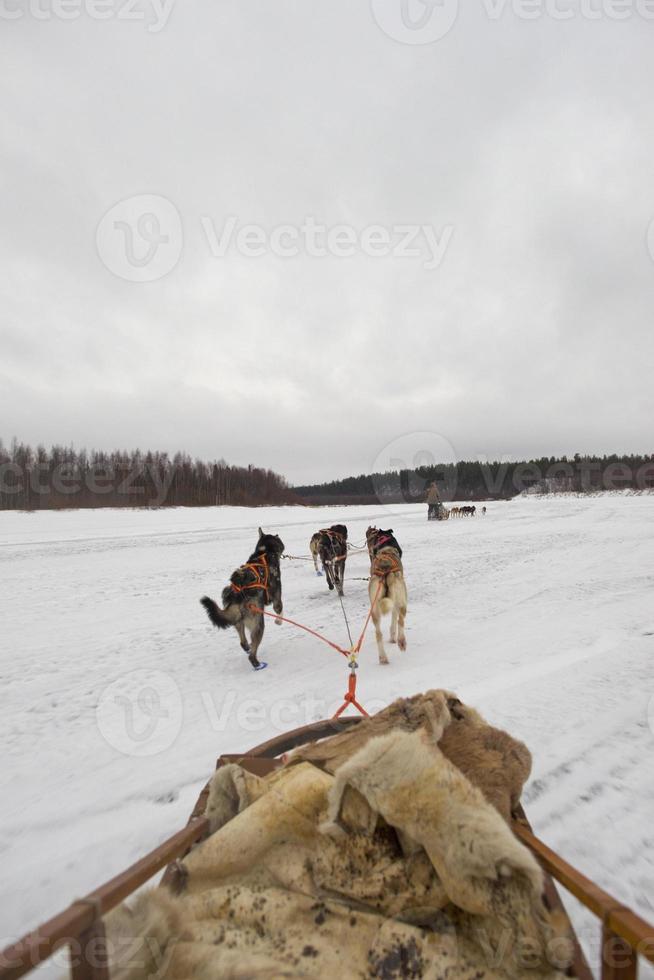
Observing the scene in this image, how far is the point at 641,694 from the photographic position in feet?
12.3

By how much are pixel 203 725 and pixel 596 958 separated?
290 cm

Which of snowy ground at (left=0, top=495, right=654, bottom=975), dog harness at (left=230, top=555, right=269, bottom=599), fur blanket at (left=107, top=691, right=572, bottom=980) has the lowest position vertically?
snowy ground at (left=0, top=495, right=654, bottom=975)

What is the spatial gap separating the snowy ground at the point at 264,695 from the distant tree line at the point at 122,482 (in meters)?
36.2

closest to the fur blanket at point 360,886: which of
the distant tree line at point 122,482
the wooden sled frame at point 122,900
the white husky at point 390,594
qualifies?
the wooden sled frame at point 122,900

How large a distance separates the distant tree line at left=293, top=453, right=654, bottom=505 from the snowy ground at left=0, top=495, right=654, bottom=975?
51.8 meters

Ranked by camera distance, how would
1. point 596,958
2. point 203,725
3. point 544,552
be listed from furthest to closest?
point 544,552 < point 203,725 < point 596,958

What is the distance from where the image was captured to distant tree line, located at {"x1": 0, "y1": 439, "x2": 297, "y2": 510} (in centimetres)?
4094

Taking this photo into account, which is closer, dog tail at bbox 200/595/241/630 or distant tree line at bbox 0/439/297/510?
dog tail at bbox 200/595/241/630

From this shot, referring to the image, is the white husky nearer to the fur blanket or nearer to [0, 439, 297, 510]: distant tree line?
the fur blanket

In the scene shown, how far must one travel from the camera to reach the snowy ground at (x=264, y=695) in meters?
2.30

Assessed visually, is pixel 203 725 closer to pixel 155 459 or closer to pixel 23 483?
pixel 23 483

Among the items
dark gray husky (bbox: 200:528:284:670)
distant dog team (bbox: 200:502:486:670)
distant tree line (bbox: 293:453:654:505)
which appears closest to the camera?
dark gray husky (bbox: 200:528:284:670)

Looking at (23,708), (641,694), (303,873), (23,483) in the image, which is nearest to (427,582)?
(641,694)

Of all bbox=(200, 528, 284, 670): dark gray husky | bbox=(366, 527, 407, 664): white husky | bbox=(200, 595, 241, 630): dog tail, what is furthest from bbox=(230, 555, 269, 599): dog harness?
bbox=(366, 527, 407, 664): white husky
